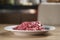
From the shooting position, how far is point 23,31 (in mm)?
864

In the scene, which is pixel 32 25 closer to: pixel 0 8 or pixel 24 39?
pixel 24 39

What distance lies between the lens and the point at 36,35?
0.89m

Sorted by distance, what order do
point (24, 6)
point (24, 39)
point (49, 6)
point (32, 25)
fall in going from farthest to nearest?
point (24, 6) < point (49, 6) < point (32, 25) < point (24, 39)

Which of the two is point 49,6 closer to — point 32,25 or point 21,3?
point 32,25

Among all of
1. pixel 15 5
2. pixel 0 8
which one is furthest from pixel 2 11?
pixel 15 5

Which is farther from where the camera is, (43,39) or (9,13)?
(9,13)

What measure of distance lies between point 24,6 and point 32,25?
4.81 feet

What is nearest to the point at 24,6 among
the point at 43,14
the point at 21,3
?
the point at 21,3

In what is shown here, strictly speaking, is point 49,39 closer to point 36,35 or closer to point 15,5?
point 36,35

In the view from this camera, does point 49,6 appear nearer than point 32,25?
No

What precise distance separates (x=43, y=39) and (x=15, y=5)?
1.64 meters

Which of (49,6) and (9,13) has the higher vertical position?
(49,6)

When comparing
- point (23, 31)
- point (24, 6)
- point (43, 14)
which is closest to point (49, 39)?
point (23, 31)

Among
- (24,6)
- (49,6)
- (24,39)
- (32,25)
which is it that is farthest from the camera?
(24,6)
